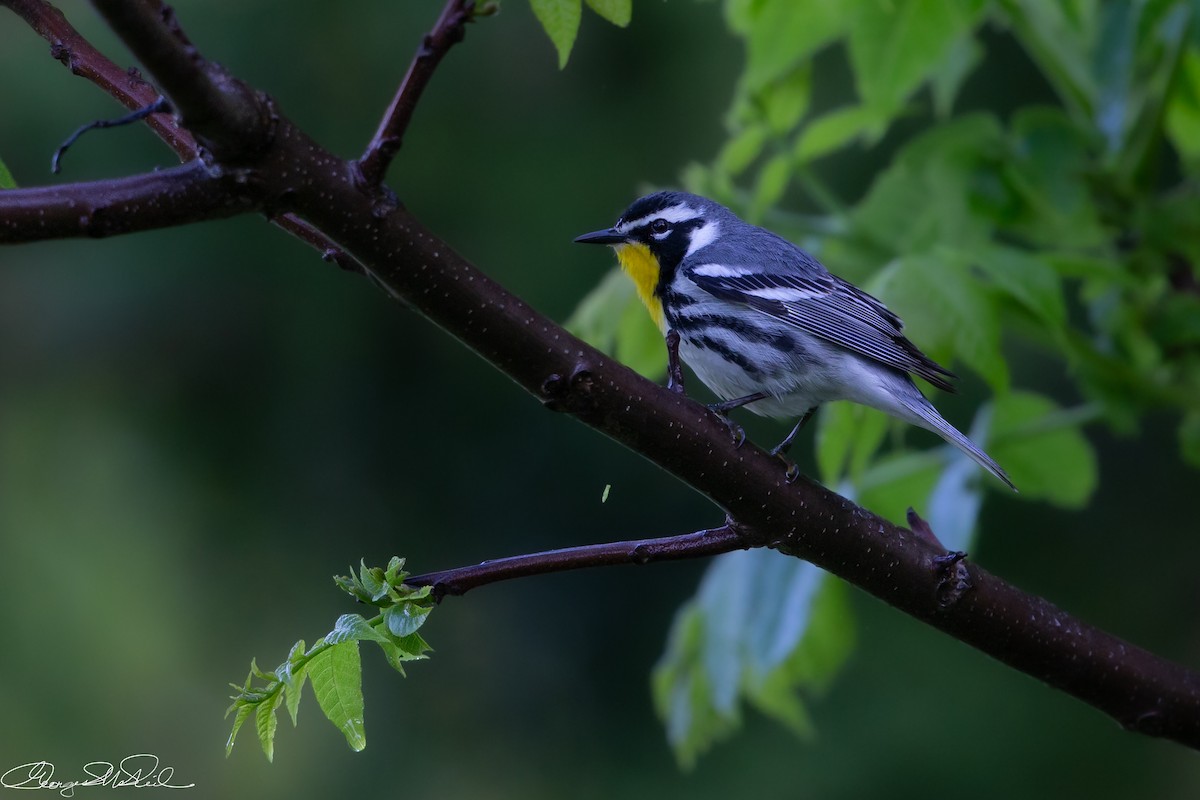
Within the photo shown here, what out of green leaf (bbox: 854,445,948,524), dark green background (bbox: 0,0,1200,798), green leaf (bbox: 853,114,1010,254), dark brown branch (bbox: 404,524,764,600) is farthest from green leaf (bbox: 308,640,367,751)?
dark green background (bbox: 0,0,1200,798)

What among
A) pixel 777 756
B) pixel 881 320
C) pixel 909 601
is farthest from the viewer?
pixel 777 756

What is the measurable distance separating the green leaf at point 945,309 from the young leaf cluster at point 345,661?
1019 mm

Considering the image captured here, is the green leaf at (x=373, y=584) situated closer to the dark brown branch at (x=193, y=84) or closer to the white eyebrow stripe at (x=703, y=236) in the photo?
the dark brown branch at (x=193, y=84)

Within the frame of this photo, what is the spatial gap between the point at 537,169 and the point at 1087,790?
3.46 meters

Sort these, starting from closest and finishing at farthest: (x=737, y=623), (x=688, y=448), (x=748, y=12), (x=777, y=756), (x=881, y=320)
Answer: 1. (x=688, y=448)
2. (x=748, y=12)
3. (x=737, y=623)
4. (x=881, y=320)
5. (x=777, y=756)

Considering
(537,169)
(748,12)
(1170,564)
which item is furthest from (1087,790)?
(748,12)

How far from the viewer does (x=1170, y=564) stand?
4941 millimetres

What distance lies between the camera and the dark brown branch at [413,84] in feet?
4.22

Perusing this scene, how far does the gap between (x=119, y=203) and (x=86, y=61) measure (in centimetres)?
44

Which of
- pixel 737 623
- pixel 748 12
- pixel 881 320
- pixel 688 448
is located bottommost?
pixel 737 623

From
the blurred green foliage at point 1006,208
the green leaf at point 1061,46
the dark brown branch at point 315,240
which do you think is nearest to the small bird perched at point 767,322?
the blurred green foliage at point 1006,208

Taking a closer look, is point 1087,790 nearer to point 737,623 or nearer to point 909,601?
point 737,623

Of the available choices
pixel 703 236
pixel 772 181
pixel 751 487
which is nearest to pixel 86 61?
pixel 751 487

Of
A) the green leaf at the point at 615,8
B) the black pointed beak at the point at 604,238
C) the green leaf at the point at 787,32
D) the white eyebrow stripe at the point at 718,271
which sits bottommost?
the black pointed beak at the point at 604,238
